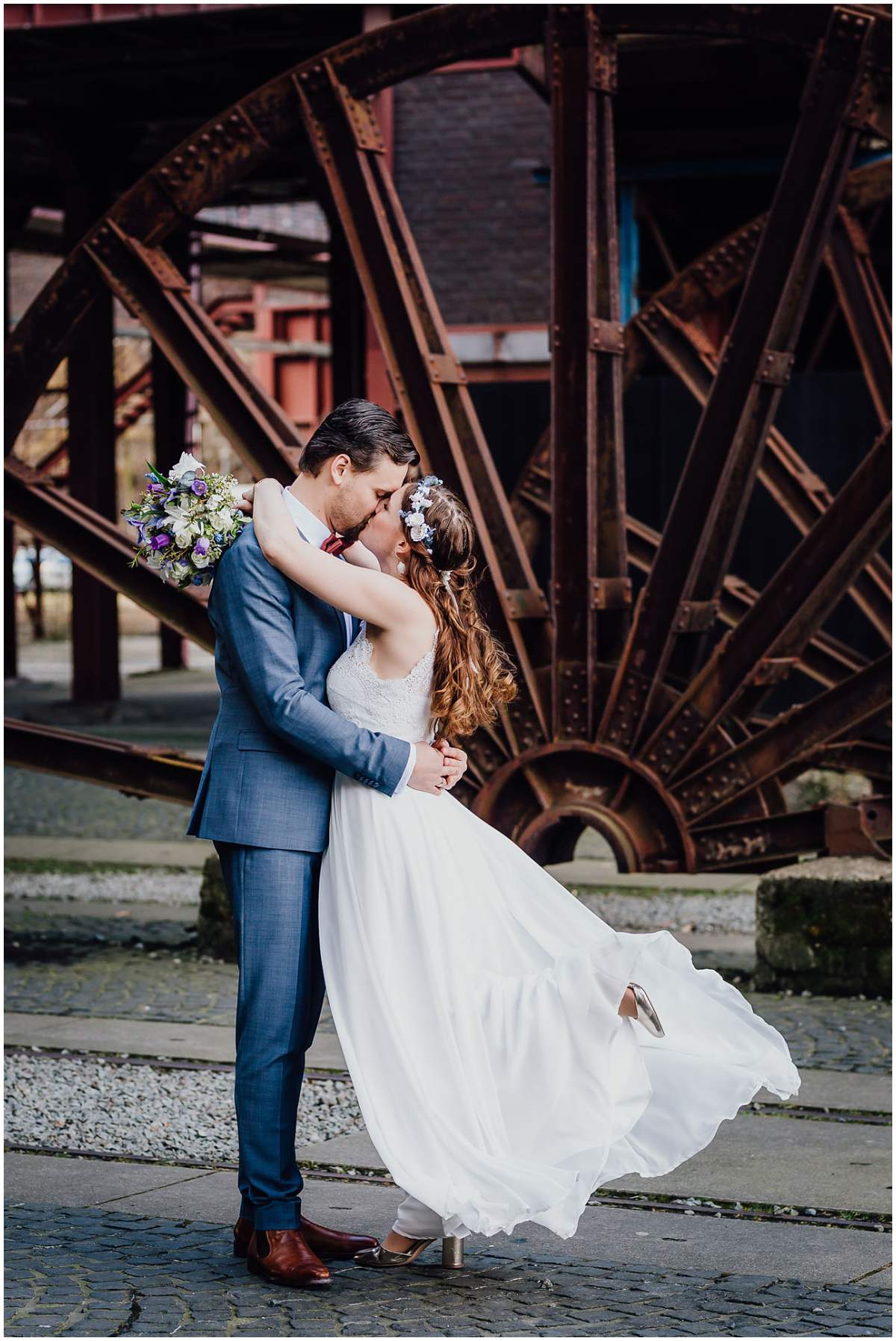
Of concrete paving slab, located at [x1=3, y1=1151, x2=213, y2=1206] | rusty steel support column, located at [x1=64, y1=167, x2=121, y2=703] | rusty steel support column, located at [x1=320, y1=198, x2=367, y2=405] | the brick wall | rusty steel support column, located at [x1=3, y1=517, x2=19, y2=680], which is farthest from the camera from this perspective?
rusty steel support column, located at [x1=3, y1=517, x2=19, y2=680]

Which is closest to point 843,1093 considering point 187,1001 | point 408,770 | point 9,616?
point 408,770

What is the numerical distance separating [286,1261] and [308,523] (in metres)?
1.61

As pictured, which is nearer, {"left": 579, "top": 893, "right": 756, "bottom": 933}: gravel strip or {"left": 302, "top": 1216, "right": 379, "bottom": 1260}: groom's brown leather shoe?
{"left": 302, "top": 1216, "right": 379, "bottom": 1260}: groom's brown leather shoe

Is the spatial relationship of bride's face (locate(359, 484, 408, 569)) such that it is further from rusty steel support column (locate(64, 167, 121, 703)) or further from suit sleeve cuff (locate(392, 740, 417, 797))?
rusty steel support column (locate(64, 167, 121, 703))

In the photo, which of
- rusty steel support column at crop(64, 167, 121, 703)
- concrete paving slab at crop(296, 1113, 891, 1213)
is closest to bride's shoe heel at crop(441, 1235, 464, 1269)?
concrete paving slab at crop(296, 1113, 891, 1213)

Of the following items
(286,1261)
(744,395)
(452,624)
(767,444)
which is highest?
(744,395)

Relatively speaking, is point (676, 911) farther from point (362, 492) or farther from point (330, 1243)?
point (362, 492)

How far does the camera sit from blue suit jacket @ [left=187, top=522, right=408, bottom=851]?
13.3ft

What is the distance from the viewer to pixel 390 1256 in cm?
412

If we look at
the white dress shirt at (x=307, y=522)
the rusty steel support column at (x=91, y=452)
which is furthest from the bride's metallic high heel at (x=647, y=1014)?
the rusty steel support column at (x=91, y=452)

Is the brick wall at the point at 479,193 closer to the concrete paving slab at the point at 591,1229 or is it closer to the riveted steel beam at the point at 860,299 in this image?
the riveted steel beam at the point at 860,299

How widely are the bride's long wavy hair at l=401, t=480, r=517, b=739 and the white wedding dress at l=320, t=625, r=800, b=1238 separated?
68mm

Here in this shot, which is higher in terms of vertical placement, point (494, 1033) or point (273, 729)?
point (273, 729)

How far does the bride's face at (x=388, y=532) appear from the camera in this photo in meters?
4.22
